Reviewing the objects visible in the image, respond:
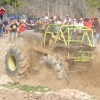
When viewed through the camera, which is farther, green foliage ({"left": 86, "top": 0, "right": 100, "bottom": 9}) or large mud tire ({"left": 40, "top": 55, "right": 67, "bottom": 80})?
green foliage ({"left": 86, "top": 0, "right": 100, "bottom": 9})

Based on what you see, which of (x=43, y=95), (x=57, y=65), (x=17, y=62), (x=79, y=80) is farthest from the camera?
(x=17, y=62)

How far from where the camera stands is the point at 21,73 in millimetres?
10188

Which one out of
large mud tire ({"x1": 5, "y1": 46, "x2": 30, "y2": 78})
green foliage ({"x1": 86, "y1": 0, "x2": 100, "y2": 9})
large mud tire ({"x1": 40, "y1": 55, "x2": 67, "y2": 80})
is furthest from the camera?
green foliage ({"x1": 86, "y1": 0, "x2": 100, "y2": 9})

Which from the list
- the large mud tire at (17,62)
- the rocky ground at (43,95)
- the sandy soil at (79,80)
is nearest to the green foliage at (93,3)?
the large mud tire at (17,62)

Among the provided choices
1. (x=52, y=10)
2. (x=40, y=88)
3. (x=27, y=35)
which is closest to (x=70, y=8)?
(x=52, y=10)

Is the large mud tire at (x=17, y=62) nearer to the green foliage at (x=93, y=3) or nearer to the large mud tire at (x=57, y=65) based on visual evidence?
the large mud tire at (x=57, y=65)

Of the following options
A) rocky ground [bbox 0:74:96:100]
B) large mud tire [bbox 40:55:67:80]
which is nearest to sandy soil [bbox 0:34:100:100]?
large mud tire [bbox 40:55:67:80]

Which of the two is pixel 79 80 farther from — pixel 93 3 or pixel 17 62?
pixel 93 3

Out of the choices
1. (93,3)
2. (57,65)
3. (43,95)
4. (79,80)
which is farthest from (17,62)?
(93,3)

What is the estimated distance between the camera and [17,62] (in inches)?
409

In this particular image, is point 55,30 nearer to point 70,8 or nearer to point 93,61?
point 93,61

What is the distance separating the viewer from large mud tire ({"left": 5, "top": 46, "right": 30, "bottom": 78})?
10.2m

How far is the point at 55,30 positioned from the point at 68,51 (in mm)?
1009

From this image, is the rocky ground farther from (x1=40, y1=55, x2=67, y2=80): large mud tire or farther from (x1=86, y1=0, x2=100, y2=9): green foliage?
(x1=86, y1=0, x2=100, y2=9): green foliage
